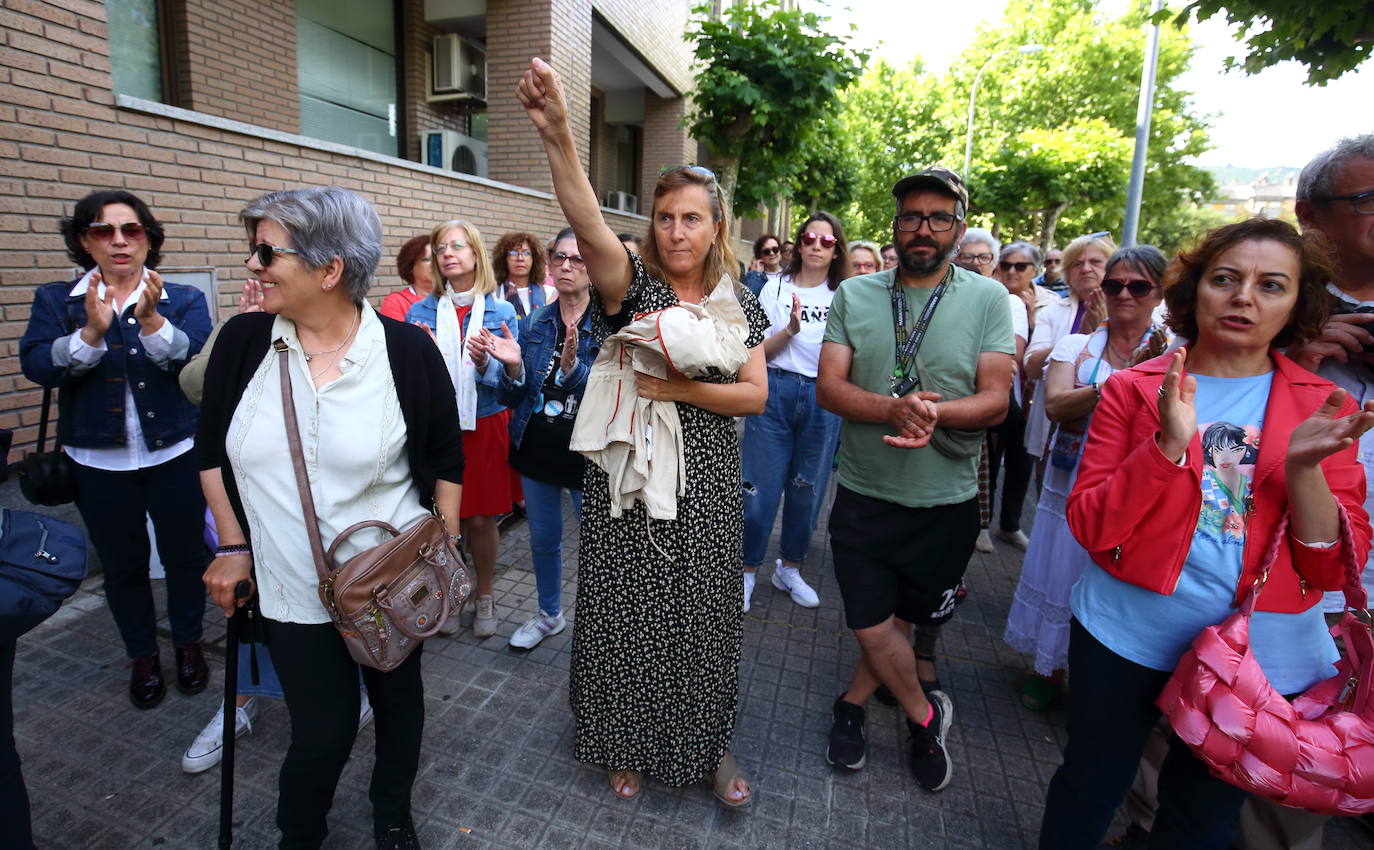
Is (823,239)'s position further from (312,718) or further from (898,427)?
(312,718)

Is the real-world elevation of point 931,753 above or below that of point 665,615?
below

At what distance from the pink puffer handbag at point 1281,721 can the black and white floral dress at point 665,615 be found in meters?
1.36

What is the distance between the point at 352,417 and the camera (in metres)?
2.00

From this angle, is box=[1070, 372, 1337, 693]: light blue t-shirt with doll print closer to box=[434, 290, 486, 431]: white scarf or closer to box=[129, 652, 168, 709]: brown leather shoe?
box=[434, 290, 486, 431]: white scarf

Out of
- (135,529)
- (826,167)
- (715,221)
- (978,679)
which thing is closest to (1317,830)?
(978,679)

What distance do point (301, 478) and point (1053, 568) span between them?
306 cm

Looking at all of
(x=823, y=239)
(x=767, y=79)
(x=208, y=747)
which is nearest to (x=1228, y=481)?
(x=823, y=239)

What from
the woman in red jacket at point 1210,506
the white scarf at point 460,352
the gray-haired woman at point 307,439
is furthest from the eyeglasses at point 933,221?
the white scarf at point 460,352

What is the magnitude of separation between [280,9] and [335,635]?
22.7ft

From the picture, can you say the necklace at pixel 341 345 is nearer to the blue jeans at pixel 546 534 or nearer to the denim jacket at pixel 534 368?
the denim jacket at pixel 534 368

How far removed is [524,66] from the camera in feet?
27.1

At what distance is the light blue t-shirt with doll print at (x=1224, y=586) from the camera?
1.77 meters

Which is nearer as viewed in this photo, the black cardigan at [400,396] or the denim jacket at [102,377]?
the black cardigan at [400,396]

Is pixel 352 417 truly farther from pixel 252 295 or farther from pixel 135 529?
pixel 135 529
